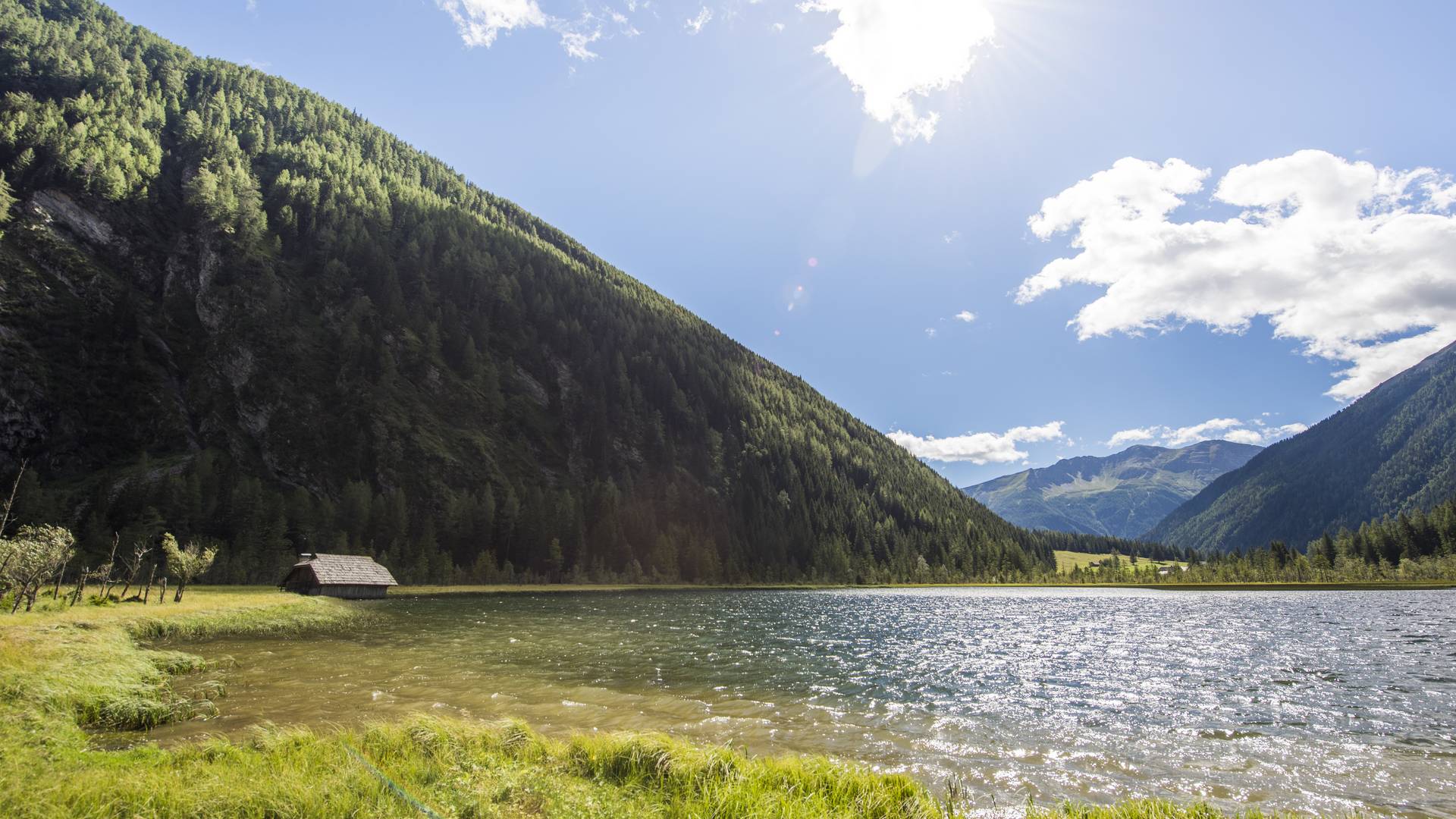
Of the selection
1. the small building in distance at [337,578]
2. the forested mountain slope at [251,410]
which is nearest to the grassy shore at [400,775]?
the small building in distance at [337,578]

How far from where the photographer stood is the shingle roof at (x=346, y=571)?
8438 centimetres

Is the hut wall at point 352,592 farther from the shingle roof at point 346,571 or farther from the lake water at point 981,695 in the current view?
the lake water at point 981,695

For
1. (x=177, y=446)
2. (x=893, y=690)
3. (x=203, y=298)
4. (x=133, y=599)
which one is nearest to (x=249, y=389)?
(x=177, y=446)

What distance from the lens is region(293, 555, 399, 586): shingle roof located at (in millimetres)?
84375

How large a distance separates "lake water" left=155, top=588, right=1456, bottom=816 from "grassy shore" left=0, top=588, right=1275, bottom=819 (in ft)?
13.0

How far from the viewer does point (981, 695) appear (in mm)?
28594

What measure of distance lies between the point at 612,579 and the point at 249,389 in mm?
98705

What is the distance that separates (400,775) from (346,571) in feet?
→ 298

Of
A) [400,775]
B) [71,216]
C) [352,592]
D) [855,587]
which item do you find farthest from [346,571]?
[71,216]

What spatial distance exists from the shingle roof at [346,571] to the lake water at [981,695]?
37.3 m

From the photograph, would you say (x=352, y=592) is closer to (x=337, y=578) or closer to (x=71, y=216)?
(x=337, y=578)

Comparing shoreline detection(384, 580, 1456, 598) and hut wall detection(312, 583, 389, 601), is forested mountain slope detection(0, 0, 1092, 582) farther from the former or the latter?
hut wall detection(312, 583, 389, 601)

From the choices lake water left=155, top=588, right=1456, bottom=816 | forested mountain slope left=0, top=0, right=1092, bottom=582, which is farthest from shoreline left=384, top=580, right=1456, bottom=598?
lake water left=155, top=588, right=1456, bottom=816

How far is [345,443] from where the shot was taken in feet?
481
